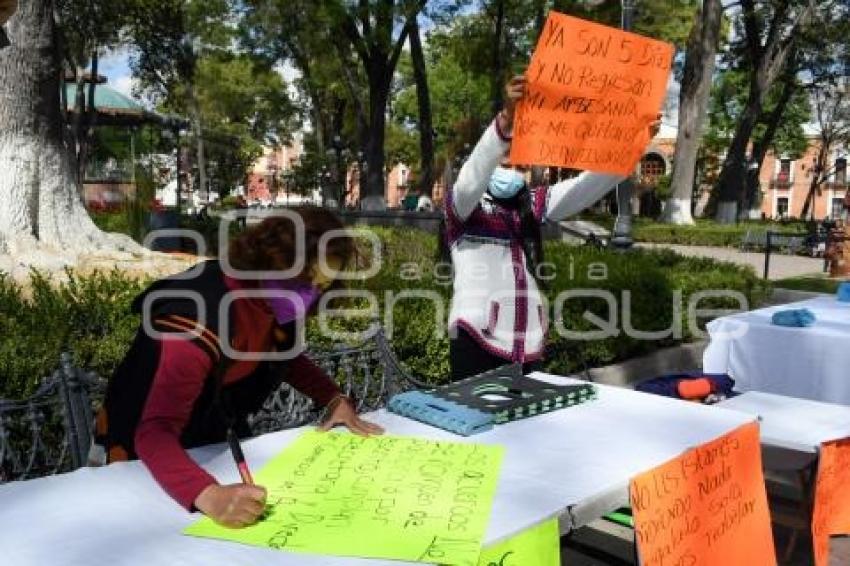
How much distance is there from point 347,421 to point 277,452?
→ 11.0 inches

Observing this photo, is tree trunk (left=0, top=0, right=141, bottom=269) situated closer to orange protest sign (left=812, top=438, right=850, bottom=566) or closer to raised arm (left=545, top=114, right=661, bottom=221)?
raised arm (left=545, top=114, right=661, bottom=221)

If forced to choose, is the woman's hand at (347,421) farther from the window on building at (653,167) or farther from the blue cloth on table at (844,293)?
the window on building at (653,167)

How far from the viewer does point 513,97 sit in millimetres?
3057

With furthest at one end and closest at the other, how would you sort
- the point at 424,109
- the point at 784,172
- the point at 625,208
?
the point at 784,172 → the point at 424,109 → the point at 625,208

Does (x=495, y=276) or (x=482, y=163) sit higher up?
(x=482, y=163)

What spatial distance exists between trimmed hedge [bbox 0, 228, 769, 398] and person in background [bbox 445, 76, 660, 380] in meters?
0.49

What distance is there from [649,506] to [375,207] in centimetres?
2572

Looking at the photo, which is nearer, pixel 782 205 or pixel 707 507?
pixel 707 507

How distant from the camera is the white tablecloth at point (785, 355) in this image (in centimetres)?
462

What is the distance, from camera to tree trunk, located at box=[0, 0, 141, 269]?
27.5 feet

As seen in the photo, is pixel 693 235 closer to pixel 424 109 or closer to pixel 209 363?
pixel 424 109

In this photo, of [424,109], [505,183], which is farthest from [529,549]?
[424,109]

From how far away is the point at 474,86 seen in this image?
164ft

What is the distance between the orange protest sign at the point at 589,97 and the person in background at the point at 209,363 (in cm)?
113
